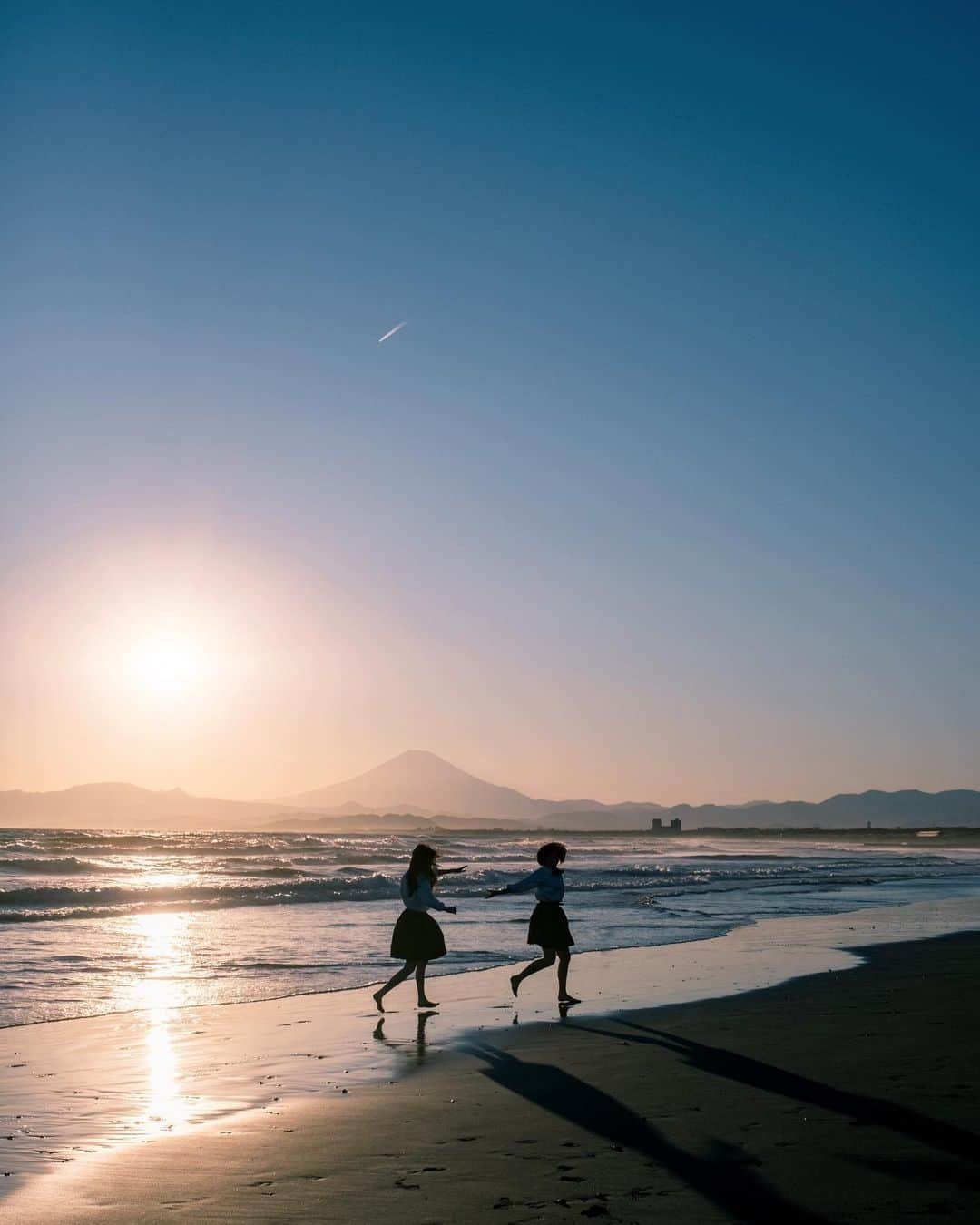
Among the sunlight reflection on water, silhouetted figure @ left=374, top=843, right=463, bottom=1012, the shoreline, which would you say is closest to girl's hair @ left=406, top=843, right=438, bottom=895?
silhouetted figure @ left=374, top=843, right=463, bottom=1012

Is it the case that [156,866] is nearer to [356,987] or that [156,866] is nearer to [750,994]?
[356,987]

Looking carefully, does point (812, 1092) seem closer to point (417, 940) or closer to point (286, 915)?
point (417, 940)

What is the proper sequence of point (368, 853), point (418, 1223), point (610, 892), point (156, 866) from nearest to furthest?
1. point (418, 1223)
2. point (610, 892)
3. point (156, 866)
4. point (368, 853)

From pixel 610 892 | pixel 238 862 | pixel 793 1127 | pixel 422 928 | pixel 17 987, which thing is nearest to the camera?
pixel 793 1127

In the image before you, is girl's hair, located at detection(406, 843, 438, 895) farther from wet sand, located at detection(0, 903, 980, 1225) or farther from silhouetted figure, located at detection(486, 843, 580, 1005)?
wet sand, located at detection(0, 903, 980, 1225)

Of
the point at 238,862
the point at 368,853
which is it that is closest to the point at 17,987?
the point at 238,862

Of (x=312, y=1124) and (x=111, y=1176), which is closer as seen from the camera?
(x=111, y=1176)

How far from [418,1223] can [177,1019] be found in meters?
7.44

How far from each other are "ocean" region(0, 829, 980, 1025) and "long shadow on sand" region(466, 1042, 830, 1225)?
5.65 metres

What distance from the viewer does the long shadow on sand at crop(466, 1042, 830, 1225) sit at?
5605mm

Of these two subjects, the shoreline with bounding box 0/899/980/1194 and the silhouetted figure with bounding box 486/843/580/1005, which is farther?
the silhouetted figure with bounding box 486/843/580/1005

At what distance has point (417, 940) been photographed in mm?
13047

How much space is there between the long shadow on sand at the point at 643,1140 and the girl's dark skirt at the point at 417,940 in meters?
2.72

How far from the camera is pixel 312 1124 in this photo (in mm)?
7590
